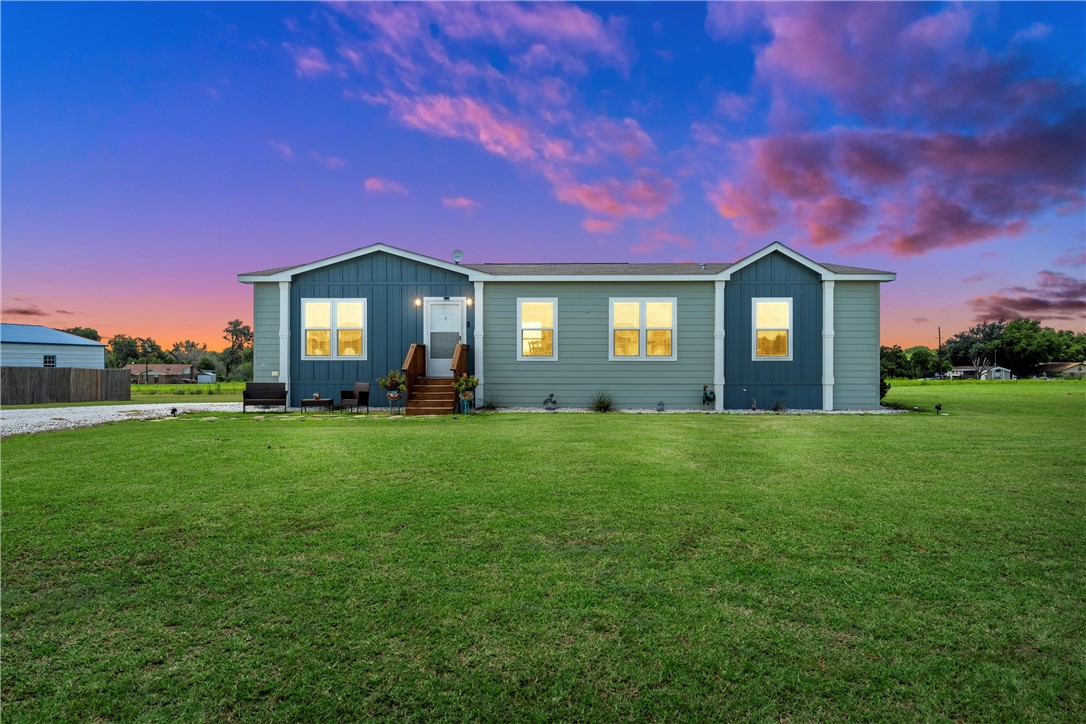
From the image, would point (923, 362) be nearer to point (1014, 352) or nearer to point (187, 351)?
point (1014, 352)

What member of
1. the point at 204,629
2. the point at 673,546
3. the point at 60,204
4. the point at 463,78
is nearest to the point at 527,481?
the point at 673,546

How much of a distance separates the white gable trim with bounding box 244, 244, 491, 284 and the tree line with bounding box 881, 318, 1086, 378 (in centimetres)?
6281

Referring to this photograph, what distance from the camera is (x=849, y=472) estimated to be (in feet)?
19.0

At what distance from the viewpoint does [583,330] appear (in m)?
14.8

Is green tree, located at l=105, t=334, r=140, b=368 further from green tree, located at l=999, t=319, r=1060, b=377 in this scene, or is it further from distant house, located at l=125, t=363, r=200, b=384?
green tree, located at l=999, t=319, r=1060, b=377

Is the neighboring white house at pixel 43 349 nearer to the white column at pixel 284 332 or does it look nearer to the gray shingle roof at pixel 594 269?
the white column at pixel 284 332

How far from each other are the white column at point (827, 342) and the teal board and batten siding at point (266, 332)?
15.9m

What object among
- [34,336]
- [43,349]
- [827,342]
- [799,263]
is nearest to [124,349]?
[34,336]

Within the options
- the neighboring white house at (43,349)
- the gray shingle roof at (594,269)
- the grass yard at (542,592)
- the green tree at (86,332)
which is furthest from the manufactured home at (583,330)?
the green tree at (86,332)

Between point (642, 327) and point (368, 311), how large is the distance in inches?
321

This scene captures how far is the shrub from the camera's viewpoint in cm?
1414

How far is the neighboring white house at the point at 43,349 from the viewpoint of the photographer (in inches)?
1256

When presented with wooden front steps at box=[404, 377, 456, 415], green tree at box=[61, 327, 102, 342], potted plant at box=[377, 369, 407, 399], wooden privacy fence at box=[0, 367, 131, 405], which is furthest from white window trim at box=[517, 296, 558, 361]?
green tree at box=[61, 327, 102, 342]

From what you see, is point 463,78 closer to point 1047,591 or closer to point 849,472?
point 849,472
